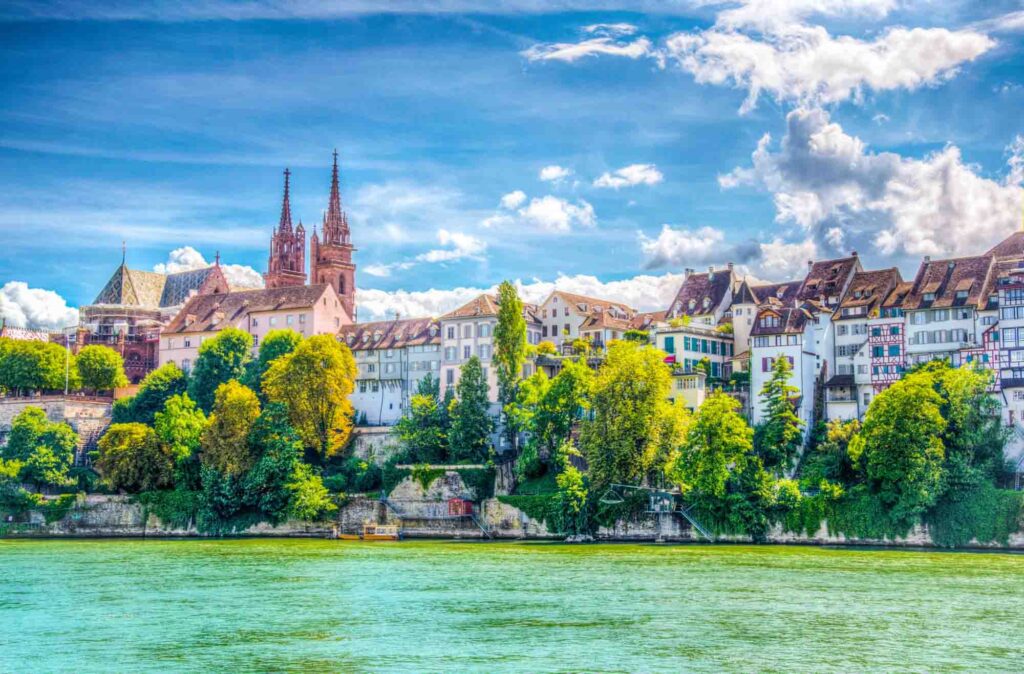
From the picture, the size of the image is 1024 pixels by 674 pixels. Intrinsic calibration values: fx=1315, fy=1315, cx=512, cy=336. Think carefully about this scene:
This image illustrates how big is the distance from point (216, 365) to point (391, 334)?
38.4 feet

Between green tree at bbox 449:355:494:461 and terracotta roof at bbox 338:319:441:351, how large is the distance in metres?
12.1

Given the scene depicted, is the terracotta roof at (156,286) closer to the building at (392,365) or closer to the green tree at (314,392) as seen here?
the building at (392,365)

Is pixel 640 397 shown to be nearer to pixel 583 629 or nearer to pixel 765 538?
pixel 765 538

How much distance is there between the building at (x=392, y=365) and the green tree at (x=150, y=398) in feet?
38.7

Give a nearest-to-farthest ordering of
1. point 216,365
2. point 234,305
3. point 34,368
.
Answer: point 216,365 → point 34,368 → point 234,305

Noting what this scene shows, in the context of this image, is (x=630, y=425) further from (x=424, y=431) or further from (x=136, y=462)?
(x=136, y=462)

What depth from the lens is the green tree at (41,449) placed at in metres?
76.1

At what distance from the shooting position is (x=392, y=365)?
8638cm

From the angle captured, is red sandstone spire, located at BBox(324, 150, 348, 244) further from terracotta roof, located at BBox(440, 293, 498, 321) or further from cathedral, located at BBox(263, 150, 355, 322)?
terracotta roof, located at BBox(440, 293, 498, 321)

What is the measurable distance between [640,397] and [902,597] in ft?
83.9

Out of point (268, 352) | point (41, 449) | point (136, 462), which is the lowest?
point (136, 462)

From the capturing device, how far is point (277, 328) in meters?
93.0

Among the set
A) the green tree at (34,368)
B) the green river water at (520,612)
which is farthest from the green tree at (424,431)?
the green tree at (34,368)

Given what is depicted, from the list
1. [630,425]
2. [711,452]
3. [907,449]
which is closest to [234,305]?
[630,425]
